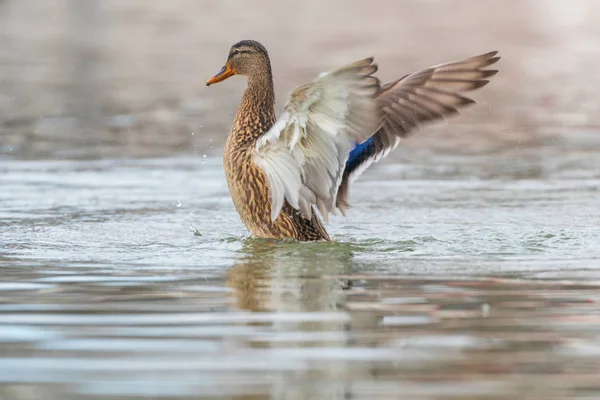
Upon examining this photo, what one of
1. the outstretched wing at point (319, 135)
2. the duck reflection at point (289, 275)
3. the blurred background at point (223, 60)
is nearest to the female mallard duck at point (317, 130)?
the outstretched wing at point (319, 135)

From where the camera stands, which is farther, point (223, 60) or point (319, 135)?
point (223, 60)

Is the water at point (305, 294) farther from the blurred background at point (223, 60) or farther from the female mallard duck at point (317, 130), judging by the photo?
the blurred background at point (223, 60)

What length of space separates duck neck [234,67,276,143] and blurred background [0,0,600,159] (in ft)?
13.0

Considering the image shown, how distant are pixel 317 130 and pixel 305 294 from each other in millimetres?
1233

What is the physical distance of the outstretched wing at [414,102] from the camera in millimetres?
7910

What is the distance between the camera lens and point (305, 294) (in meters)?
6.23

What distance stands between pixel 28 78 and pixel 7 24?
39.5 ft

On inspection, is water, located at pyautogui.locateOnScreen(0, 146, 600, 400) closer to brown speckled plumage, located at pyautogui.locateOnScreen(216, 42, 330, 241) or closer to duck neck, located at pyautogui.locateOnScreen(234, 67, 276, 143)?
brown speckled plumage, located at pyautogui.locateOnScreen(216, 42, 330, 241)

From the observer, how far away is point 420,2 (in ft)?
121

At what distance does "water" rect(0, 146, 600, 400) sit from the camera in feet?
15.1

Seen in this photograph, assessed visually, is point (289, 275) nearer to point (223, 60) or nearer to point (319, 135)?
point (319, 135)

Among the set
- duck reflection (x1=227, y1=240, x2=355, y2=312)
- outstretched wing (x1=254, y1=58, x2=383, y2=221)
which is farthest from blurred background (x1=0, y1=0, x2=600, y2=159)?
outstretched wing (x1=254, y1=58, x2=383, y2=221)

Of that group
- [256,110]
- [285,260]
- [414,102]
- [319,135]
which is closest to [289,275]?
[285,260]

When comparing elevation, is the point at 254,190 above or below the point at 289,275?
above
